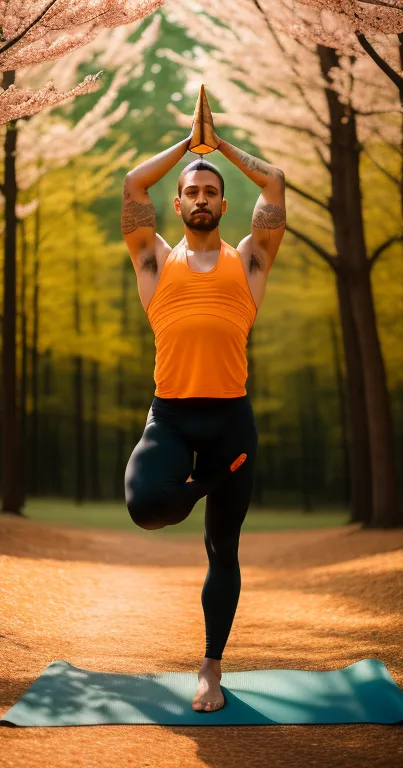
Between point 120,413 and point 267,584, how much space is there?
644 inches

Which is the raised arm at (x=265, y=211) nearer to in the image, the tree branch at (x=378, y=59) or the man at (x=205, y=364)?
the man at (x=205, y=364)

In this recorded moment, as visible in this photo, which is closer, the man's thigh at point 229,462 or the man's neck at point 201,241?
the man's thigh at point 229,462

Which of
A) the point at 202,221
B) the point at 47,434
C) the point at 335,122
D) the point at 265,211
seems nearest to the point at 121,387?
the point at 47,434

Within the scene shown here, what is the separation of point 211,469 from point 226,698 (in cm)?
106

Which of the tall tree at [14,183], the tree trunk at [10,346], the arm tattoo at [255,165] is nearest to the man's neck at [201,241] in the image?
the arm tattoo at [255,165]

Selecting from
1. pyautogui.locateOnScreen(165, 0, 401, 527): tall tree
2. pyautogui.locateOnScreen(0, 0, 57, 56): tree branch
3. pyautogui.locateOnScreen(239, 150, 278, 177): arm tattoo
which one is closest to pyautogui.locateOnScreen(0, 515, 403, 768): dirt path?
pyautogui.locateOnScreen(165, 0, 401, 527): tall tree

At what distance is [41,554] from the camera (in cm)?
916

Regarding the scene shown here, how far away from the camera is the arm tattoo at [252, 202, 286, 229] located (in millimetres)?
3883

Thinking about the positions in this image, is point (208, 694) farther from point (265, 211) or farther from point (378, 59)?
point (378, 59)

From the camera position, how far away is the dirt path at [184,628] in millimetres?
3135

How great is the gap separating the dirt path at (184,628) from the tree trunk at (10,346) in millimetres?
1668

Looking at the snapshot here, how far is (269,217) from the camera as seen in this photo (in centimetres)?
388

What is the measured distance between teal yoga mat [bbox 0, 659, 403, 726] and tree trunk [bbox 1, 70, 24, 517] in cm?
850

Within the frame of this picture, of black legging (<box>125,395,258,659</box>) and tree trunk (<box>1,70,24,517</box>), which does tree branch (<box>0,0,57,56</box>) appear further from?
tree trunk (<box>1,70,24,517</box>)
